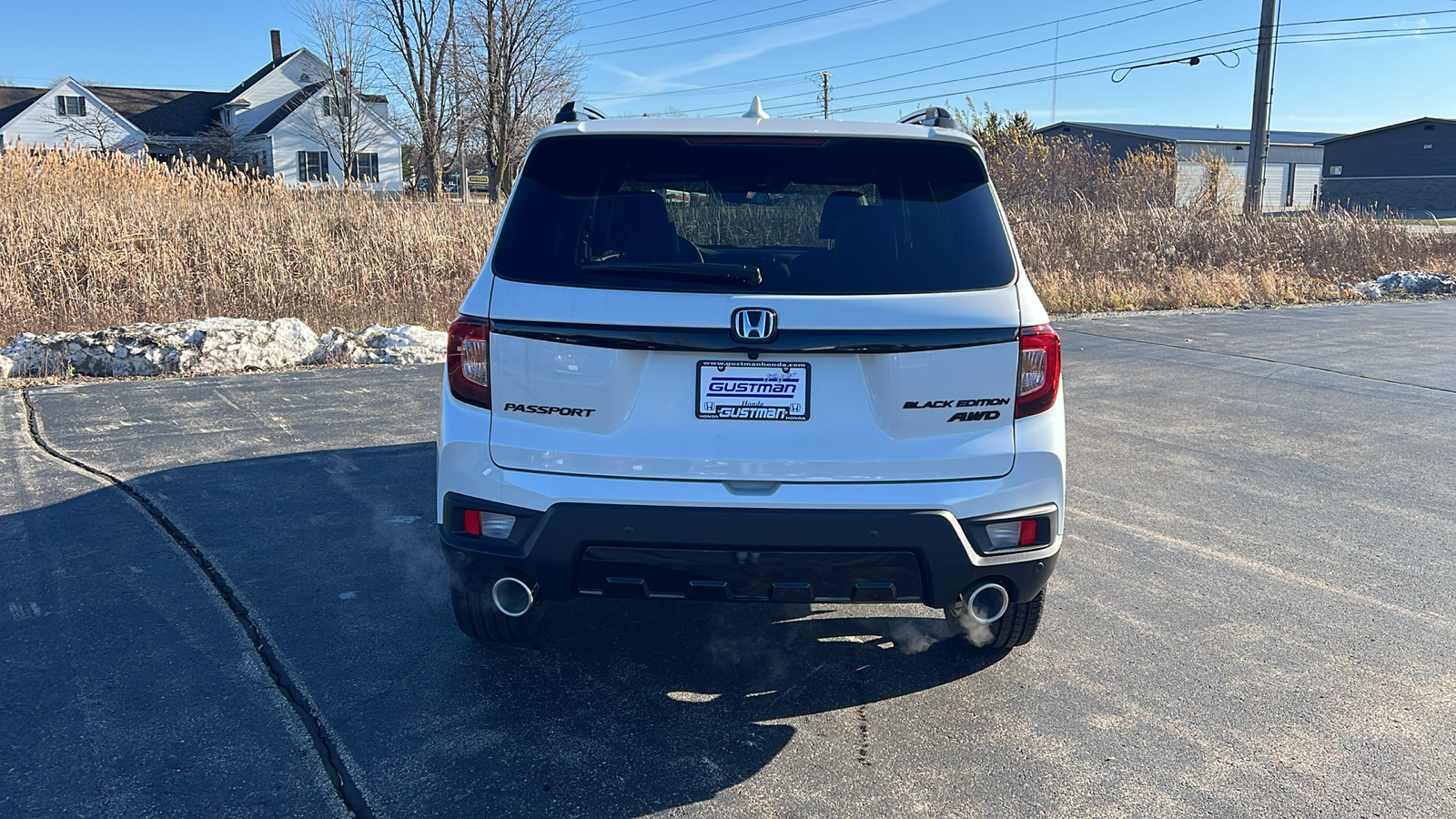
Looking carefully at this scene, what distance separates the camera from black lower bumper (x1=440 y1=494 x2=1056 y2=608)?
2797 mm

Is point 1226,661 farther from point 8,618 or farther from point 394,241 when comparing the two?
point 394,241

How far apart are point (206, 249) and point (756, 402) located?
11.0m

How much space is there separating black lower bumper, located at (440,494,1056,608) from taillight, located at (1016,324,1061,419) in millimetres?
432

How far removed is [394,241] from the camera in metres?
13.3

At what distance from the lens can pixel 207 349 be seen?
9586 millimetres

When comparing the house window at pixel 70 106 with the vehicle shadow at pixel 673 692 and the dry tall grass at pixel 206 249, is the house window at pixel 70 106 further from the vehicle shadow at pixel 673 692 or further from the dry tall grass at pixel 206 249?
the vehicle shadow at pixel 673 692

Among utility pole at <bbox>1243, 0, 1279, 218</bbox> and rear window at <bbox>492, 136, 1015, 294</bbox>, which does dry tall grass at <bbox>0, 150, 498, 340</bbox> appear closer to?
rear window at <bbox>492, 136, 1015, 294</bbox>

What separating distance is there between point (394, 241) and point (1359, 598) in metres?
11.8

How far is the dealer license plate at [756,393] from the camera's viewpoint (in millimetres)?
2811

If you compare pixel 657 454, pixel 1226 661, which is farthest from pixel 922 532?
pixel 1226 661

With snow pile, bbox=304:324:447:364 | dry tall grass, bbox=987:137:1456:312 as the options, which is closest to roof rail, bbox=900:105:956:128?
snow pile, bbox=304:324:447:364

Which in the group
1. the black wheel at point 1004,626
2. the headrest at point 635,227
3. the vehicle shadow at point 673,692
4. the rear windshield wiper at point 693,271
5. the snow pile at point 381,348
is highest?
the headrest at point 635,227

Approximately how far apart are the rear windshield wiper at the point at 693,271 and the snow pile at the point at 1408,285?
1800 centimetres

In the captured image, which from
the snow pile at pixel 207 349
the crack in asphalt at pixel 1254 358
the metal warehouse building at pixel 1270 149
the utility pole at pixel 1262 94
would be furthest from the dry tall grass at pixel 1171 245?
the metal warehouse building at pixel 1270 149
